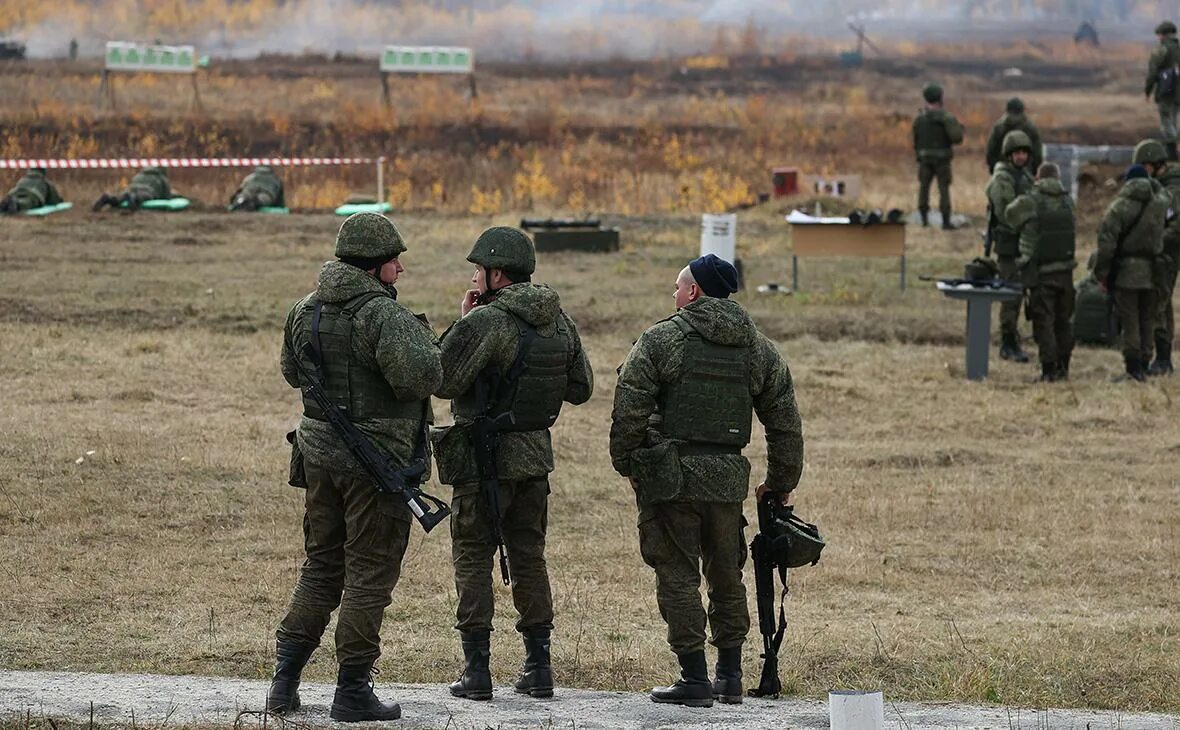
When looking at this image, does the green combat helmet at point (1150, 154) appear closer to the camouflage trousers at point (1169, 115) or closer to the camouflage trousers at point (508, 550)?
the camouflage trousers at point (508, 550)

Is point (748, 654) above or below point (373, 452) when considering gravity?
below

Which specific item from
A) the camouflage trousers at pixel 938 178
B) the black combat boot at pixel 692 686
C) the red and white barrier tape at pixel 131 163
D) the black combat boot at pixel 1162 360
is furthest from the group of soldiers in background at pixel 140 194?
the black combat boot at pixel 692 686

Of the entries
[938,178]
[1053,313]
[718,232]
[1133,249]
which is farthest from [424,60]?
[1133,249]

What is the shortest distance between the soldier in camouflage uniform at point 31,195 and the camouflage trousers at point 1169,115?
15500mm

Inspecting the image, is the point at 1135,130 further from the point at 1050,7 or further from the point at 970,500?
the point at 1050,7

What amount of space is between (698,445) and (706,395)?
193mm

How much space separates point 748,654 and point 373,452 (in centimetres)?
291

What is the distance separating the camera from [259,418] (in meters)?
14.0

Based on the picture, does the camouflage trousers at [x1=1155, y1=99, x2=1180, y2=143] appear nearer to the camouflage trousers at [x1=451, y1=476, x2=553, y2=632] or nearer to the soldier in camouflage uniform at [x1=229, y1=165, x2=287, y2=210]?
the soldier in camouflage uniform at [x1=229, y1=165, x2=287, y2=210]

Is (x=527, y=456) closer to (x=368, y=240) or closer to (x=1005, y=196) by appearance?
(x=368, y=240)

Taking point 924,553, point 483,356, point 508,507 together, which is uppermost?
point 483,356

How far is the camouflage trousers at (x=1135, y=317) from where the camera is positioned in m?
16.1

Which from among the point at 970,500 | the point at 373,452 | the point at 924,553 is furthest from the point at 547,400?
the point at 970,500

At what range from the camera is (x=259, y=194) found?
2739 cm
